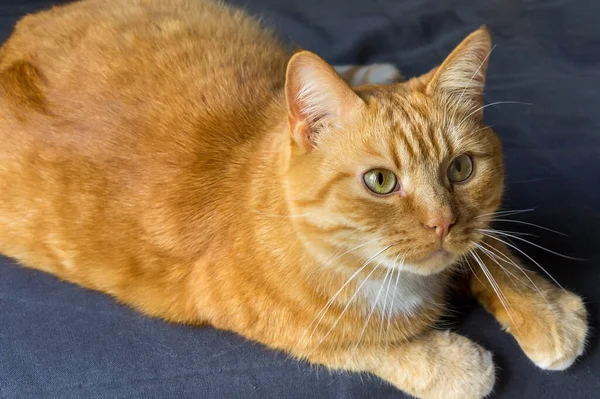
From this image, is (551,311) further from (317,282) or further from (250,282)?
(250,282)

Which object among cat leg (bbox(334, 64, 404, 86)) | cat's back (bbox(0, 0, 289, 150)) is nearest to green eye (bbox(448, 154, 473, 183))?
cat's back (bbox(0, 0, 289, 150))

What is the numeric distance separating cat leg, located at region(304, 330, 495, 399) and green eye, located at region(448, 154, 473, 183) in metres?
0.36

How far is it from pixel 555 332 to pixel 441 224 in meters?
0.38

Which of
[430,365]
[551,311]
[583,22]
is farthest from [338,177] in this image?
[583,22]

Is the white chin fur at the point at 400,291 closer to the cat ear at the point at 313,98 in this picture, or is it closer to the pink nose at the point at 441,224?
the pink nose at the point at 441,224

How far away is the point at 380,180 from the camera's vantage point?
122 cm

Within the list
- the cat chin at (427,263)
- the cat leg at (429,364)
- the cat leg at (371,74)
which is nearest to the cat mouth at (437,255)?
the cat chin at (427,263)

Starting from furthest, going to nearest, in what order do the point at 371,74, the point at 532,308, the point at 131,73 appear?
1. the point at 371,74
2. the point at 131,73
3. the point at 532,308

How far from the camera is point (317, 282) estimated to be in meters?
1.32

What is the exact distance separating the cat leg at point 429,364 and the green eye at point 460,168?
360mm

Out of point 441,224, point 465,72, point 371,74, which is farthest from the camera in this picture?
point 371,74

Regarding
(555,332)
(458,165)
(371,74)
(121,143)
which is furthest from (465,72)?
(371,74)

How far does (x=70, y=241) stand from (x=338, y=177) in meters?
0.68

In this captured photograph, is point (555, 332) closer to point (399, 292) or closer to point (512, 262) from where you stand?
point (512, 262)
